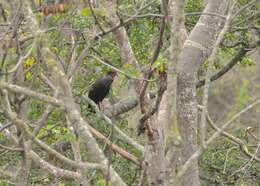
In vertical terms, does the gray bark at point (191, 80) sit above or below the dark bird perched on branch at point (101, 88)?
above

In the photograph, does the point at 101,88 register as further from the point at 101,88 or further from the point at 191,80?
the point at 191,80

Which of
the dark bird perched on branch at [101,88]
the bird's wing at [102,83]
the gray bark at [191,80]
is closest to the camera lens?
the gray bark at [191,80]

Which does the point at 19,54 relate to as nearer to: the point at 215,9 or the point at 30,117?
the point at 215,9

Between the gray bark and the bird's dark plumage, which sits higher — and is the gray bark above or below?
above

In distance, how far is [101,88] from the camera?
968cm

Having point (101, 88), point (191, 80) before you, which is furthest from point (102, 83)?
point (191, 80)

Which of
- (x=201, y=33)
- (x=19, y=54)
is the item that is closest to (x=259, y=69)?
(x=201, y=33)

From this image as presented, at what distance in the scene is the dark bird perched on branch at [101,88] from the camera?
9547 mm

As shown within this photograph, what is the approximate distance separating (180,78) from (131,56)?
559 millimetres

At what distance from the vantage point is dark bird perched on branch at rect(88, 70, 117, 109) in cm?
955

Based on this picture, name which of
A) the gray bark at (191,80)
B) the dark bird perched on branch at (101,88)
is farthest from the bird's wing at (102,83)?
the gray bark at (191,80)

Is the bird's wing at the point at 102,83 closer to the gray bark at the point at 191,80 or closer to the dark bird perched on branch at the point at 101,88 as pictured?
the dark bird perched on branch at the point at 101,88

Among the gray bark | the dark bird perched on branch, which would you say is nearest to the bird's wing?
the dark bird perched on branch

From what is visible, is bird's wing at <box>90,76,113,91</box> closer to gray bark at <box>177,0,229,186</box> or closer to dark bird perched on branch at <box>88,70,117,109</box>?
dark bird perched on branch at <box>88,70,117,109</box>
